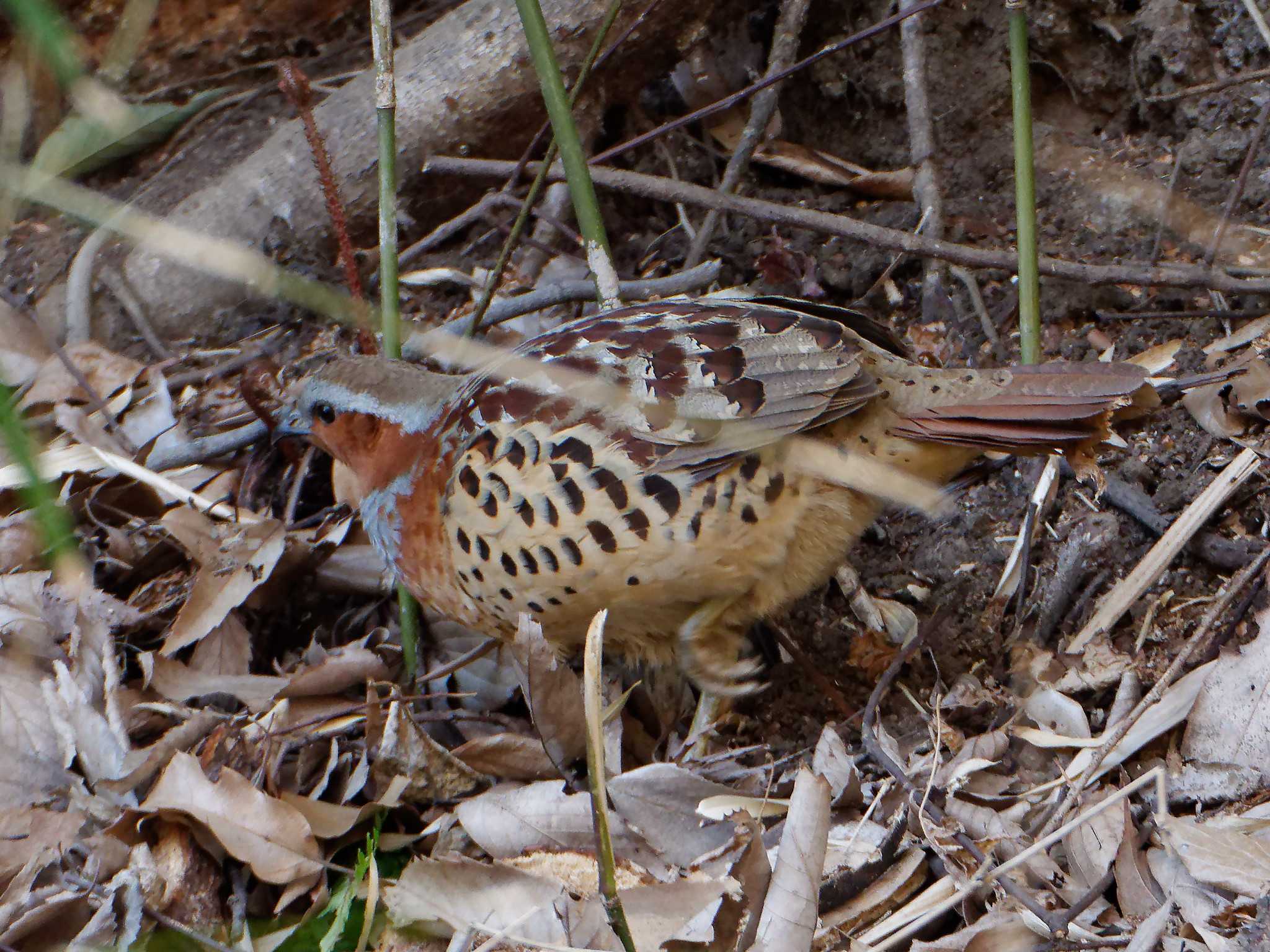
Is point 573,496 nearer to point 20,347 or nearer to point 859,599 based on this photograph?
point 859,599

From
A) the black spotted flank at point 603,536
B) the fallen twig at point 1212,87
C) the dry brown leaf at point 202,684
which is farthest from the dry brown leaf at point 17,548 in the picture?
the fallen twig at point 1212,87

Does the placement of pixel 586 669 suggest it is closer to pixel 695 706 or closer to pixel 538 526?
pixel 538 526

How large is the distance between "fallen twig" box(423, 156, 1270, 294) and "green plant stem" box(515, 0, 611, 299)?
50cm

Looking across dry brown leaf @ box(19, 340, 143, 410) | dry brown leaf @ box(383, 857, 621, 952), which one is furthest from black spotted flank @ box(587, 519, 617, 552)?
dry brown leaf @ box(19, 340, 143, 410)

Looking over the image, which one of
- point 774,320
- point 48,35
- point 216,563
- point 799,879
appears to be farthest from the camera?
point 216,563

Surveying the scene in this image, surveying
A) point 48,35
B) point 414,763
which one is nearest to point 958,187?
point 414,763

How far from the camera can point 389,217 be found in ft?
10.4

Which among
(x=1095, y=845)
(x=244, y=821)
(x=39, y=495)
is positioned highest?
(x=39, y=495)

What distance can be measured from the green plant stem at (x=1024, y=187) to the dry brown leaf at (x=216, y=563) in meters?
2.00

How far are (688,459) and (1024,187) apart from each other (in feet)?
3.32

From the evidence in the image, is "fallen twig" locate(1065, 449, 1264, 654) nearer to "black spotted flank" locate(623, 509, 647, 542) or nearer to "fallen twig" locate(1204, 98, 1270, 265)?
"fallen twig" locate(1204, 98, 1270, 265)

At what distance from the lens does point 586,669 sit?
1.66 metres

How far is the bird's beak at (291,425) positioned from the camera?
3.54 m

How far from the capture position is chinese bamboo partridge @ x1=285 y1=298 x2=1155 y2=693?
9.32 ft
